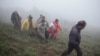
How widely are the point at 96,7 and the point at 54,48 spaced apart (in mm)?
52227

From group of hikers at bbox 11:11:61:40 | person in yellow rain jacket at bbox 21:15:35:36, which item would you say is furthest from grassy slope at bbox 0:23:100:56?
person in yellow rain jacket at bbox 21:15:35:36

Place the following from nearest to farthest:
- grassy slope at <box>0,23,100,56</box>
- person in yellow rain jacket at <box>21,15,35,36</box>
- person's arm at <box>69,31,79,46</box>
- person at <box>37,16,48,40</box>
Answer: person's arm at <box>69,31,79,46</box> < grassy slope at <box>0,23,100,56</box> < person at <box>37,16,48,40</box> < person in yellow rain jacket at <box>21,15,35,36</box>

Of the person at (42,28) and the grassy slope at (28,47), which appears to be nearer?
the grassy slope at (28,47)

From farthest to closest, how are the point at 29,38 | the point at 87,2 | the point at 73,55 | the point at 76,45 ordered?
1. the point at 87,2
2. the point at 29,38
3. the point at 73,55
4. the point at 76,45

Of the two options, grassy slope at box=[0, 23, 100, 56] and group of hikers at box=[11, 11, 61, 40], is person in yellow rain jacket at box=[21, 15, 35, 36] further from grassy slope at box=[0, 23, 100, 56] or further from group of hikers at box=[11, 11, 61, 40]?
grassy slope at box=[0, 23, 100, 56]

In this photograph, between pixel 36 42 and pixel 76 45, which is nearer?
pixel 76 45

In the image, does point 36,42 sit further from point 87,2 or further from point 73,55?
point 87,2

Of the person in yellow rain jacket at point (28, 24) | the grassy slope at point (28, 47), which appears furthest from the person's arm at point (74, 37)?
the person in yellow rain jacket at point (28, 24)

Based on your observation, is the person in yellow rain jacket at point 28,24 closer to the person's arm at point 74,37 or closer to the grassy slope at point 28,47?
the grassy slope at point 28,47

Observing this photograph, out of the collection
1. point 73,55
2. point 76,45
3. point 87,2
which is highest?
point 87,2

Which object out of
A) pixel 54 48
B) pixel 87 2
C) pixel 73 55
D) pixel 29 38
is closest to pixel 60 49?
pixel 54 48

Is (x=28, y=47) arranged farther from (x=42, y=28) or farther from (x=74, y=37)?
(x=74, y=37)

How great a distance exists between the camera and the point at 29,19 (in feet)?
55.2

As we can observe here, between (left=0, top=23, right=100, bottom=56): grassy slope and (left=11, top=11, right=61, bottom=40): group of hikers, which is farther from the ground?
(left=11, top=11, right=61, bottom=40): group of hikers
